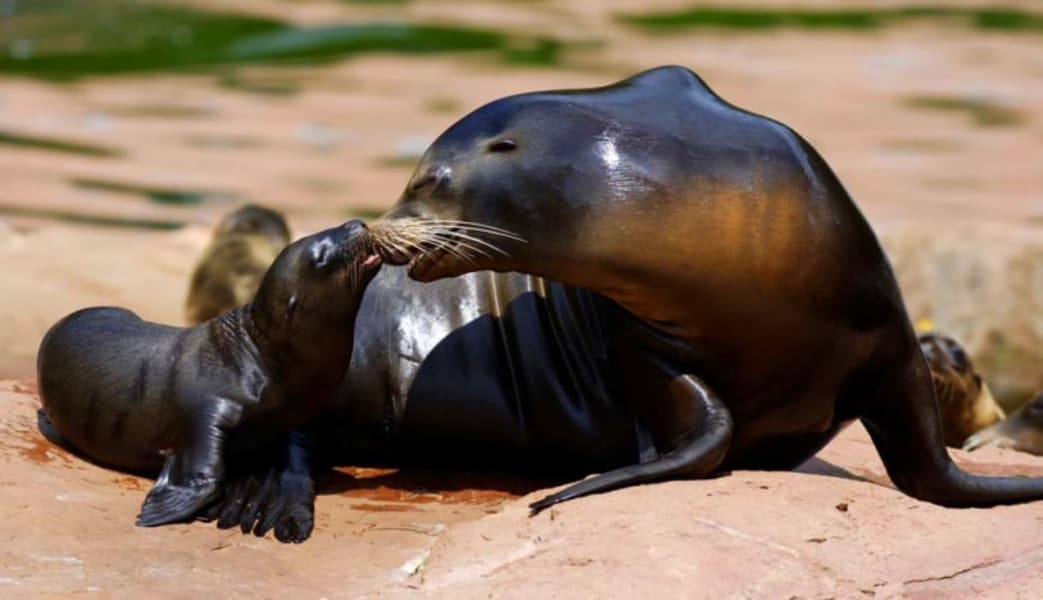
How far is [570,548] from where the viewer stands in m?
4.98

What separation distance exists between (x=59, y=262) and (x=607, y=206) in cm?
572

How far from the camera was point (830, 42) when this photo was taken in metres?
20.7

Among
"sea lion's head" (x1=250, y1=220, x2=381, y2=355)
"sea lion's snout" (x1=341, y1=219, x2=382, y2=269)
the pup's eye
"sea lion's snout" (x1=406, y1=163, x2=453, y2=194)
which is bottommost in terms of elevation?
"sea lion's head" (x1=250, y1=220, x2=381, y2=355)

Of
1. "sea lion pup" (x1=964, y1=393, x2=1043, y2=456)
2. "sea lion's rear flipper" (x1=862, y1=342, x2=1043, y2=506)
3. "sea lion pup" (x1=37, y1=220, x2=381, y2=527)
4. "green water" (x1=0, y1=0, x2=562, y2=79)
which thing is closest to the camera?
"sea lion's rear flipper" (x1=862, y1=342, x2=1043, y2=506)

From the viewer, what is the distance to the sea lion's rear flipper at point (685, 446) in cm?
536

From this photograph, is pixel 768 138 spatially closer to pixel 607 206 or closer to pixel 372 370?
pixel 607 206

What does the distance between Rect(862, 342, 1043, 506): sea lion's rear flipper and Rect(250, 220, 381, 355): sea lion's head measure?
1447 mm

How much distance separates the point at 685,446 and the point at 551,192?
2.43ft

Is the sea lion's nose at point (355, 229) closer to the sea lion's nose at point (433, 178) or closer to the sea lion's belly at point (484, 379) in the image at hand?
the sea lion's nose at point (433, 178)

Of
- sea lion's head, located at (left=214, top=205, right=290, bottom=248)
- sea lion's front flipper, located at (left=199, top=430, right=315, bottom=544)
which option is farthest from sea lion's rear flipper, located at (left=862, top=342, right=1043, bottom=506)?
sea lion's head, located at (left=214, top=205, right=290, bottom=248)

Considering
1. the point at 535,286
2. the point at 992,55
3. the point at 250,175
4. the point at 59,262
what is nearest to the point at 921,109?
the point at 992,55

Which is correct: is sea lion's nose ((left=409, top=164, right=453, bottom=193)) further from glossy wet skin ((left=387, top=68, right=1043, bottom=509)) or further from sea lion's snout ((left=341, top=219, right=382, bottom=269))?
sea lion's snout ((left=341, top=219, right=382, bottom=269))

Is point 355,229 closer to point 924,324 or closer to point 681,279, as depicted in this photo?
point 681,279

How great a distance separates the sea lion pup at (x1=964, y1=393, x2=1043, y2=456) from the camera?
312 inches
